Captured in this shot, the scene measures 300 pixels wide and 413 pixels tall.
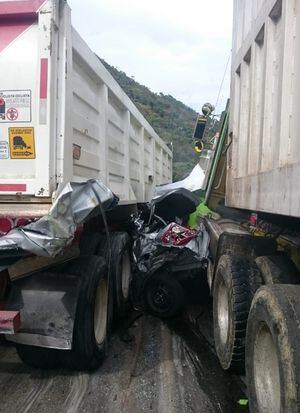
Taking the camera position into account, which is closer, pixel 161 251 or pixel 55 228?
pixel 55 228

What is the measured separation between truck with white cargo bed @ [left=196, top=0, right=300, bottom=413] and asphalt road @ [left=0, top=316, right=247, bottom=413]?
12.3 inches

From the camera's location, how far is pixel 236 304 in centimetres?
315

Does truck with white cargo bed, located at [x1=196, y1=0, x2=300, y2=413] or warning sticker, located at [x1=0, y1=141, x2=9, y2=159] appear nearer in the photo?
truck with white cargo bed, located at [x1=196, y1=0, x2=300, y2=413]

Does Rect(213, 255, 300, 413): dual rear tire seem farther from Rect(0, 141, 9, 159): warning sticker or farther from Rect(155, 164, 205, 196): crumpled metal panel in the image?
Rect(155, 164, 205, 196): crumpled metal panel

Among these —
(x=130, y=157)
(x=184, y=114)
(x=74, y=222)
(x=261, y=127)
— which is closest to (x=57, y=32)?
(x=74, y=222)

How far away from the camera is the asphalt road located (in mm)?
3260

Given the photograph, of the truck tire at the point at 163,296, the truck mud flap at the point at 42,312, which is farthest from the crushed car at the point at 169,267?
the truck mud flap at the point at 42,312

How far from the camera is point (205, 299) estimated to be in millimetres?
6109

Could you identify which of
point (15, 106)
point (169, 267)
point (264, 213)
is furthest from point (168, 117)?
point (264, 213)

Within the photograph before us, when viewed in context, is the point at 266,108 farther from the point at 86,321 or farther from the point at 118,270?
the point at 118,270

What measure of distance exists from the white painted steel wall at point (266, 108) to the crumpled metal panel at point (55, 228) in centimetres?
112

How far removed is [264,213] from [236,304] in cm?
63

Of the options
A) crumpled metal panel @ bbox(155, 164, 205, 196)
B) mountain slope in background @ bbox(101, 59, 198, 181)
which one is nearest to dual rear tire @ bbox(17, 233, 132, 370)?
crumpled metal panel @ bbox(155, 164, 205, 196)

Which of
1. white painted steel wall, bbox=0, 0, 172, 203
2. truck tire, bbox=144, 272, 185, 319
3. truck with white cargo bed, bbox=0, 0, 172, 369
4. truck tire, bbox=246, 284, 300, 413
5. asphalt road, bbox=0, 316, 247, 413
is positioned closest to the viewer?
truck tire, bbox=246, 284, 300, 413
